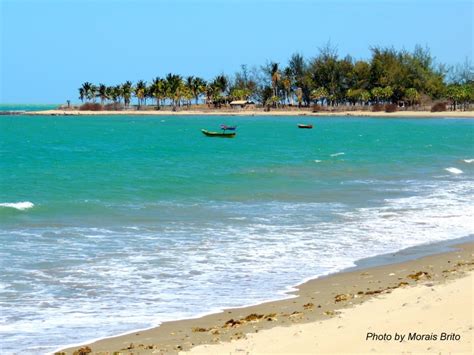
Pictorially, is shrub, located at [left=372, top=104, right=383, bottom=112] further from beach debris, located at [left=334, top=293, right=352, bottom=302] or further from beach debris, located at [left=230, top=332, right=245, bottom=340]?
beach debris, located at [left=230, top=332, right=245, bottom=340]

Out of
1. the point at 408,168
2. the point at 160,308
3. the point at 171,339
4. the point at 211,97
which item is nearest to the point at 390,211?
the point at 160,308

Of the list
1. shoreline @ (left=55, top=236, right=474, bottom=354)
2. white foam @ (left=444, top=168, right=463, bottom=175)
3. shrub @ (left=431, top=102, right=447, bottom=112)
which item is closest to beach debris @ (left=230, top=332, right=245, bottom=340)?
shoreline @ (left=55, top=236, right=474, bottom=354)

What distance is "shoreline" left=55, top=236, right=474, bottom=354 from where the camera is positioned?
942 cm

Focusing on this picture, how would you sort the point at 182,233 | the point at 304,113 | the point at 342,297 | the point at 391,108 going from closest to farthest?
the point at 342,297
the point at 182,233
the point at 391,108
the point at 304,113

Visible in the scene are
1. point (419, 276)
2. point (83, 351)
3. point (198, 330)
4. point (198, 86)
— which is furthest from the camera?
point (198, 86)

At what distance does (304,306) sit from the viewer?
36.8 feet

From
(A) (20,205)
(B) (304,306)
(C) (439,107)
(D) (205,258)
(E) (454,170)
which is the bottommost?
(E) (454,170)

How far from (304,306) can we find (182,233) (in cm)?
778

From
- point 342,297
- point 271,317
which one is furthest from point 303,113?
point 271,317

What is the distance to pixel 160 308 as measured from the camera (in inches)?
448

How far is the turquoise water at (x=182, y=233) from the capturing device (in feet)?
37.8

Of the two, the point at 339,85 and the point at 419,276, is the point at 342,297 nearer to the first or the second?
the point at 419,276

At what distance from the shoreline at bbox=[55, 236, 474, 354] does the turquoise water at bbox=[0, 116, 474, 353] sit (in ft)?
1.26

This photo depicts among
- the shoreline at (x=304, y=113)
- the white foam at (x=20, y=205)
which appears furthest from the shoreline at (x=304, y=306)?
the shoreline at (x=304, y=113)
